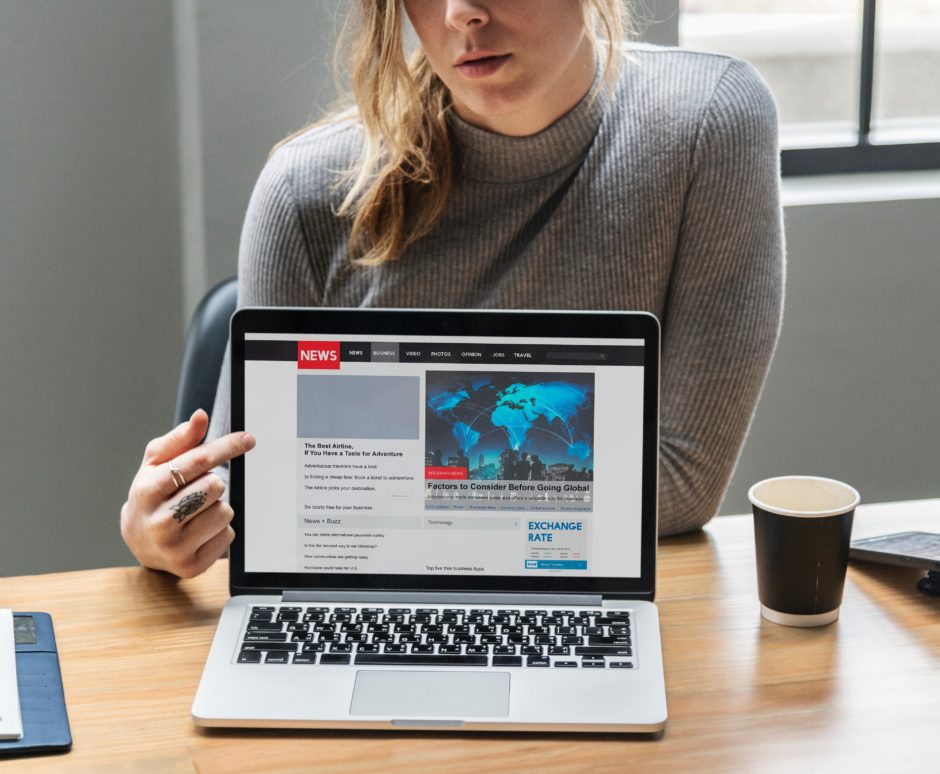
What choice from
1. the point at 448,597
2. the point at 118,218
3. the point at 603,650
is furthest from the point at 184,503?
the point at 118,218

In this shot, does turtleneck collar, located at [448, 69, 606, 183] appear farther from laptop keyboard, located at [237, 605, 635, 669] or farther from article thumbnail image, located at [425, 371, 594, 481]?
laptop keyboard, located at [237, 605, 635, 669]

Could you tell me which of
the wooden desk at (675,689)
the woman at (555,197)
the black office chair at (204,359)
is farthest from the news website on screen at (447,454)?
the black office chair at (204,359)

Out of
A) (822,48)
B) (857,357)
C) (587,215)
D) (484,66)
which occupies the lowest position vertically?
(857,357)

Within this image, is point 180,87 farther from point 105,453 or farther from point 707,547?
point 707,547

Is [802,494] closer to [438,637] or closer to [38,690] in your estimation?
[438,637]

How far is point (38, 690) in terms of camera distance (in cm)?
87

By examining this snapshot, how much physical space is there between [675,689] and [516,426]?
24 centimetres

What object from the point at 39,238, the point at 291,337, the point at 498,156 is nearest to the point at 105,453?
the point at 39,238

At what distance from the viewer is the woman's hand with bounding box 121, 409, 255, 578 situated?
0.98 m

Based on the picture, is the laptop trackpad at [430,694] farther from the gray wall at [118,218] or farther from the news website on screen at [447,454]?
→ the gray wall at [118,218]

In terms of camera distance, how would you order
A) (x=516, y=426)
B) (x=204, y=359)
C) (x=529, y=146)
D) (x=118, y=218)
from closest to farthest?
(x=516, y=426) < (x=529, y=146) < (x=204, y=359) < (x=118, y=218)

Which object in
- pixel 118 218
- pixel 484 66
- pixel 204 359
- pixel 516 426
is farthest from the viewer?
pixel 118 218

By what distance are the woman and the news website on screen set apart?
27 cm

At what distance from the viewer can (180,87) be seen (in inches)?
75.1
